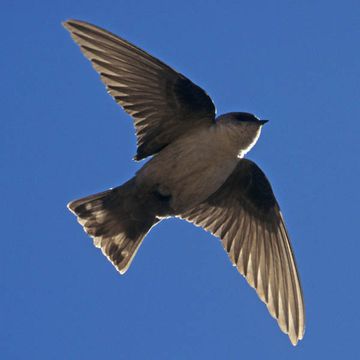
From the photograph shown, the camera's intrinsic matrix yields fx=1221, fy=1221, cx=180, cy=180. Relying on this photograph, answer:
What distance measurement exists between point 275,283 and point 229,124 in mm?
1776

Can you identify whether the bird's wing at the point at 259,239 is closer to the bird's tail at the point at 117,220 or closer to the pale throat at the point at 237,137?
the bird's tail at the point at 117,220

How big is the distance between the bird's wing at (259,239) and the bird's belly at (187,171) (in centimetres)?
78

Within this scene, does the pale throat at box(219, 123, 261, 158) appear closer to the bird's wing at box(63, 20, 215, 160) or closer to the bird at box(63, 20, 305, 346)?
the bird at box(63, 20, 305, 346)

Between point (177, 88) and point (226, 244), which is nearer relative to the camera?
point (177, 88)

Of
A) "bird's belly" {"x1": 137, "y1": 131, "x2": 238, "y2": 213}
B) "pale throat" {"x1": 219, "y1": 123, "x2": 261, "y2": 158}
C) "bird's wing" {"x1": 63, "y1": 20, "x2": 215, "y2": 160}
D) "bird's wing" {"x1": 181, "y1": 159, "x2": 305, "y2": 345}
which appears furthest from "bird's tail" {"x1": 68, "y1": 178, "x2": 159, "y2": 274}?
"pale throat" {"x1": 219, "y1": 123, "x2": 261, "y2": 158}

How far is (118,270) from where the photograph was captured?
10.2m

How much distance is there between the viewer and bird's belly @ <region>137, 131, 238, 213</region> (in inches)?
378

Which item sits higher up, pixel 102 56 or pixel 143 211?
pixel 102 56

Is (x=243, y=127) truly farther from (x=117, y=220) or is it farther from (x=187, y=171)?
(x=117, y=220)

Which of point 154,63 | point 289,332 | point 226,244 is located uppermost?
point 154,63

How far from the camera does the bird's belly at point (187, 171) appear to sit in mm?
9594

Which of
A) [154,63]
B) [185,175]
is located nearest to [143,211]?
[185,175]

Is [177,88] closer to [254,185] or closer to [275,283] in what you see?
[254,185]

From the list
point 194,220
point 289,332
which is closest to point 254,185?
point 194,220
